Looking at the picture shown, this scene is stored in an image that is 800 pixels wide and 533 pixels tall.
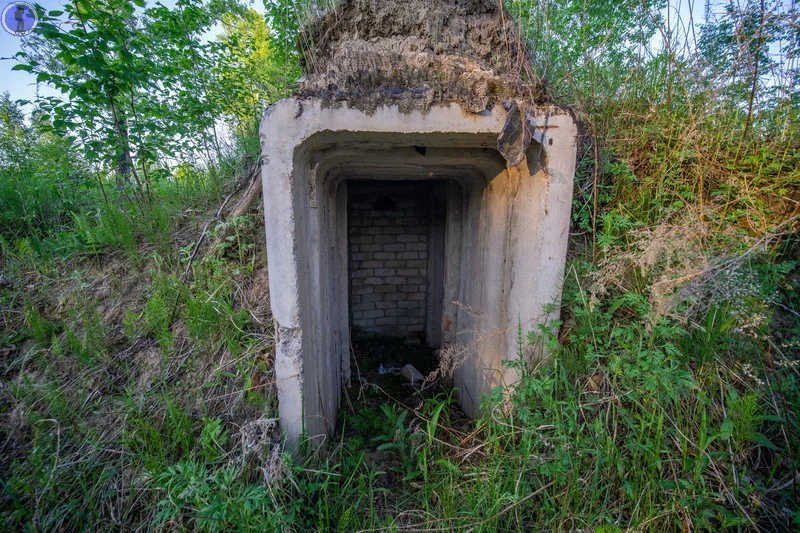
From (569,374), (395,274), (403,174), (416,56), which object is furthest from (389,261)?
(569,374)

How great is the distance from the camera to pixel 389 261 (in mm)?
4855

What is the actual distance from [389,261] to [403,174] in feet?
6.70

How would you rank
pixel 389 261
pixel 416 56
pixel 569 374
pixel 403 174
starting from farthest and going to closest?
pixel 389 261 < pixel 403 174 < pixel 416 56 < pixel 569 374

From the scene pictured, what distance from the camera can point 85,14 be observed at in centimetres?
239

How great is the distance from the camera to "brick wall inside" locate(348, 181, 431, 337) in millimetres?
4727

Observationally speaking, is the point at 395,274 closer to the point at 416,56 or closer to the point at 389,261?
the point at 389,261

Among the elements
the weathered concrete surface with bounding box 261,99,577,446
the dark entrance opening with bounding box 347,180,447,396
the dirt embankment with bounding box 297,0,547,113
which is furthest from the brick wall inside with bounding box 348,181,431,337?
the dirt embankment with bounding box 297,0,547,113

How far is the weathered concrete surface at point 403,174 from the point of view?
1.77 metres

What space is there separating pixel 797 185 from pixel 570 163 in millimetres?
1422

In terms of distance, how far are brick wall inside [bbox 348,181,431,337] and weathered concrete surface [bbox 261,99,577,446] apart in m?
1.75

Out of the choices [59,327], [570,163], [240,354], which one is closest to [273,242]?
[240,354]

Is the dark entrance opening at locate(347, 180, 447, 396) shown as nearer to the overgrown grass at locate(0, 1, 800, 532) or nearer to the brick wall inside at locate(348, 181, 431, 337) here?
the brick wall inside at locate(348, 181, 431, 337)

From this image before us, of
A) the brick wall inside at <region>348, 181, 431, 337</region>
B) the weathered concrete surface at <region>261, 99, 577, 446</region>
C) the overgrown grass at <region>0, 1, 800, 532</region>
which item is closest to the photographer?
the overgrown grass at <region>0, 1, 800, 532</region>

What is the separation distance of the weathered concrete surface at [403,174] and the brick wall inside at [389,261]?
1750mm
